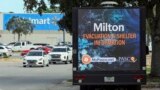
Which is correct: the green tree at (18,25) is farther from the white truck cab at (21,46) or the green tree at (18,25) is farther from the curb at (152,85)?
the curb at (152,85)

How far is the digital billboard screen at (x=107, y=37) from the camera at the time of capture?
1756 cm

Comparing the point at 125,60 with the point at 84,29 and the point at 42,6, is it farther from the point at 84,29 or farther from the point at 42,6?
the point at 42,6

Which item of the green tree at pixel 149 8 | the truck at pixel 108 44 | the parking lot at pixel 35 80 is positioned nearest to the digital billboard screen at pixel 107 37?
the truck at pixel 108 44

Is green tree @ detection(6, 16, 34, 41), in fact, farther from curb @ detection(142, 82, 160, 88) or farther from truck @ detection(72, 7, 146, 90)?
truck @ detection(72, 7, 146, 90)

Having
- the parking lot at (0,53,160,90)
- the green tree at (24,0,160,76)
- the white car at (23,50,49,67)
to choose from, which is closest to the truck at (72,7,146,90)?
the parking lot at (0,53,160,90)

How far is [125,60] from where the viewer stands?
17.6 metres

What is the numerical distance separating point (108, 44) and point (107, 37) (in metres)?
0.23

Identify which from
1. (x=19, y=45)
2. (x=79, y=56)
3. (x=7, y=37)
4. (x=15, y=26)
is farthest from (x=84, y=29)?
(x=7, y=37)

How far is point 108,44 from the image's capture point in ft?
57.8

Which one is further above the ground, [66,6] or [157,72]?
[66,6]

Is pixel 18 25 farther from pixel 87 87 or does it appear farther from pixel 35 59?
pixel 87 87

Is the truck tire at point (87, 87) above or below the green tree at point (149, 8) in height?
below

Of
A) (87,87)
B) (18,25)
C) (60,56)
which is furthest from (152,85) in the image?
(18,25)

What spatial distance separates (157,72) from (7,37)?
89.2 m
